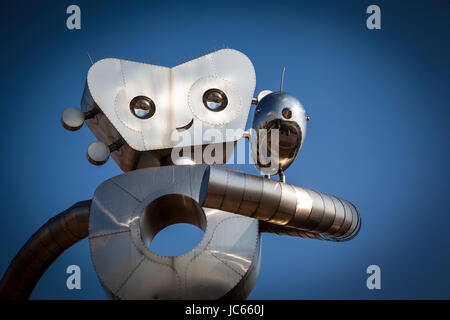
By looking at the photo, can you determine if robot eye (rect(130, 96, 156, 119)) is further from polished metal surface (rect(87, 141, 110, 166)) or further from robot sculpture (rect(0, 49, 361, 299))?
polished metal surface (rect(87, 141, 110, 166))

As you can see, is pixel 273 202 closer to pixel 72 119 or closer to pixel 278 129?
pixel 278 129

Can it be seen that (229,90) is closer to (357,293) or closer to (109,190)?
(109,190)

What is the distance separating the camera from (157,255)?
→ 8.10 m

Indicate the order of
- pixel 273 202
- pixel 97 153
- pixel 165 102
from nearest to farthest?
pixel 273 202 < pixel 97 153 < pixel 165 102

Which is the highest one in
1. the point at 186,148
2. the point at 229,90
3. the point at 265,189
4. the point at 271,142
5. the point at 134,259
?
the point at 229,90

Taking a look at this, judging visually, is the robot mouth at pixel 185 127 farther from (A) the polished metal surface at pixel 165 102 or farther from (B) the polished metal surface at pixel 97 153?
(B) the polished metal surface at pixel 97 153

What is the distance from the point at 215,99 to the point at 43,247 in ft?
18.1

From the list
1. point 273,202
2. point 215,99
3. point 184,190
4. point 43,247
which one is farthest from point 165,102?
point 43,247

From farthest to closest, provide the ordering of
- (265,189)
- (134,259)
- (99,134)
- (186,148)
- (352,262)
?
(352,262), (99,134), (186,148), (134,259), (265,189)

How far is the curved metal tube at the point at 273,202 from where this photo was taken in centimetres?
660

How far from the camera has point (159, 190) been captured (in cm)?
874

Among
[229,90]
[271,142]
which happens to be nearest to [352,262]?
[229,90]

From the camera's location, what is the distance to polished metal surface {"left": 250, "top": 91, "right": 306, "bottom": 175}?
704 cm

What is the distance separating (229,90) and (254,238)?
3409mm
